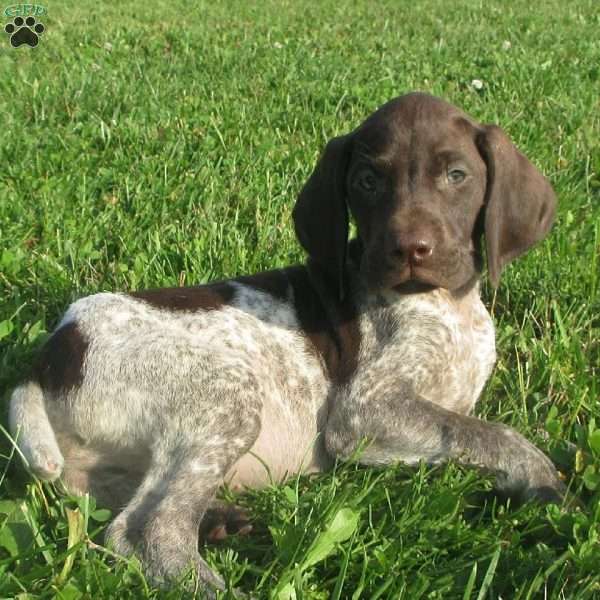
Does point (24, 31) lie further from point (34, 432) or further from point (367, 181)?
point (34, 432)

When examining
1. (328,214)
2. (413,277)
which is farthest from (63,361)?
(413,277)

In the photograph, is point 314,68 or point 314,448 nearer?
point 314,448

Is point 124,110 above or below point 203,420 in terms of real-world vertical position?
above

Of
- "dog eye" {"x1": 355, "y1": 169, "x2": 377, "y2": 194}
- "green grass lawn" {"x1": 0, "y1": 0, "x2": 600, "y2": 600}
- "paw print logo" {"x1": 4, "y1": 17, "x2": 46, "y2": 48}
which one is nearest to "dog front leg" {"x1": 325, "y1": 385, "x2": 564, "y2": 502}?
"green grass lawn" {"x1": 0, "y1": 0, "x2": 600, "y2": 600}

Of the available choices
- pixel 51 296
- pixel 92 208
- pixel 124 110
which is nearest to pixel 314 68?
pixel 124 110

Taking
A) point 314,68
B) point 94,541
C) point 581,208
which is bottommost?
point 94,541

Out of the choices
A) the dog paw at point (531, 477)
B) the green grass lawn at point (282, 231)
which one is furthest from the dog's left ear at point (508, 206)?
the dog paw at point (531, 477)

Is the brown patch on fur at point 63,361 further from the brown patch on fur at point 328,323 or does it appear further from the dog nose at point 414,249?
the dog nose at point 414,249

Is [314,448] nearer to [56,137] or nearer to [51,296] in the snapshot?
[51,296]
